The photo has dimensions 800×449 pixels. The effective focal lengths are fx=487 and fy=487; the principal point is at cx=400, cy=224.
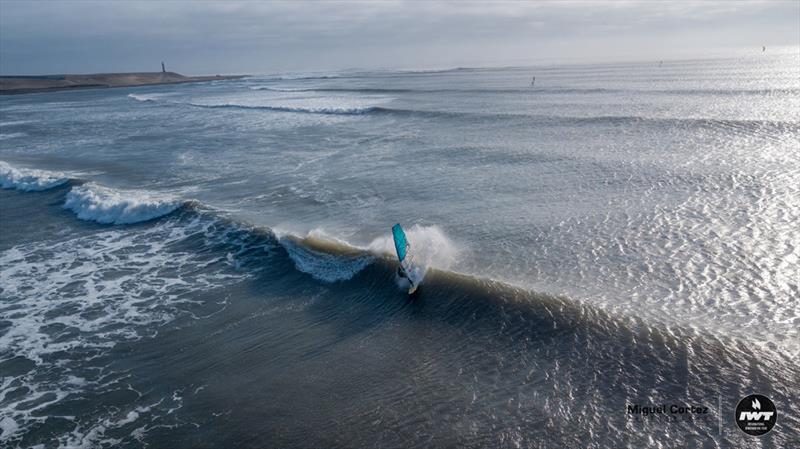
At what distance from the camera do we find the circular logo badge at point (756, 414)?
812cm

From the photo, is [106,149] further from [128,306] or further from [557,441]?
[557,441]

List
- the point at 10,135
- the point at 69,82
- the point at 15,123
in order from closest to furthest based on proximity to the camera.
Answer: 1. the point at 10,135
2. the point at 15,123
3. the point at 69,82

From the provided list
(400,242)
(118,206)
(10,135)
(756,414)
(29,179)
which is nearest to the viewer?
(756,414)

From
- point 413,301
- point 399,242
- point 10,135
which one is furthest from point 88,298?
point 10,135

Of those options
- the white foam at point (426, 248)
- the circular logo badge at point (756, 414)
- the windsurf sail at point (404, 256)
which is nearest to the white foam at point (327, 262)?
the white foam at point (426, 248)

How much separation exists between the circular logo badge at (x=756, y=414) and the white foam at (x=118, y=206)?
20686mm

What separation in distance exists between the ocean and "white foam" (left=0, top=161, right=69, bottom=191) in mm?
219

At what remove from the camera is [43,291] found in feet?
48.4

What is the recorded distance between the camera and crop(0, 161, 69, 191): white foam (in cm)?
2644

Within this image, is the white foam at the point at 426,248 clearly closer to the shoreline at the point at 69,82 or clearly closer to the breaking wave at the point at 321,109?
the breaking wave at the point at 321,109

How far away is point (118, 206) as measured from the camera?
851 inches

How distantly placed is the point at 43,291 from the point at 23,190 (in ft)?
50.5

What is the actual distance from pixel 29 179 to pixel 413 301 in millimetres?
26142

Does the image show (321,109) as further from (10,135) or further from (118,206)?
(118,206)
